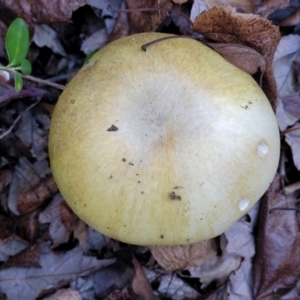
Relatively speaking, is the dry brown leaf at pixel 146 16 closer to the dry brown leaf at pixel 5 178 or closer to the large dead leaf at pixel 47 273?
the dry brown leaf at pixel 5 178

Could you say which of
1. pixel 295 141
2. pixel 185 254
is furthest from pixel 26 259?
pixel 295 141

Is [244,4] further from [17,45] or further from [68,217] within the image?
[68,217]

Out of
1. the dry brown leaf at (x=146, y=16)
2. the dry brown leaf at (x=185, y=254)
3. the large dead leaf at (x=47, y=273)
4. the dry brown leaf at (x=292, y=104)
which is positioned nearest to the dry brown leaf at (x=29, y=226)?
the large dead leaf at (x=47, y=273)

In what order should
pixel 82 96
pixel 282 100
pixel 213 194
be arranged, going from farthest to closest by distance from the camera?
pixel 282 100 < pixel 82 96 < pixel 213 194

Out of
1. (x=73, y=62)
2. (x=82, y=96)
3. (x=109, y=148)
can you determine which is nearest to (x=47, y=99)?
(x=73, y=62)

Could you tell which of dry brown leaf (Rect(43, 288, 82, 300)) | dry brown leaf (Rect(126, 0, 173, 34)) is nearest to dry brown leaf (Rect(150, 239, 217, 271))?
dry brown leaf (Rect(43, 288, 82, 300))

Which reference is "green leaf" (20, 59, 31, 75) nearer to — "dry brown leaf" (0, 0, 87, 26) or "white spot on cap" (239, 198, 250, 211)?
"dry brown leaf" (0, 0, 87, 26)

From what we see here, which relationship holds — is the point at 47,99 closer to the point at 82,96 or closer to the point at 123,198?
the point at 82,96

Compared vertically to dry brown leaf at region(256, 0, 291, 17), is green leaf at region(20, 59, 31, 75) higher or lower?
higher
